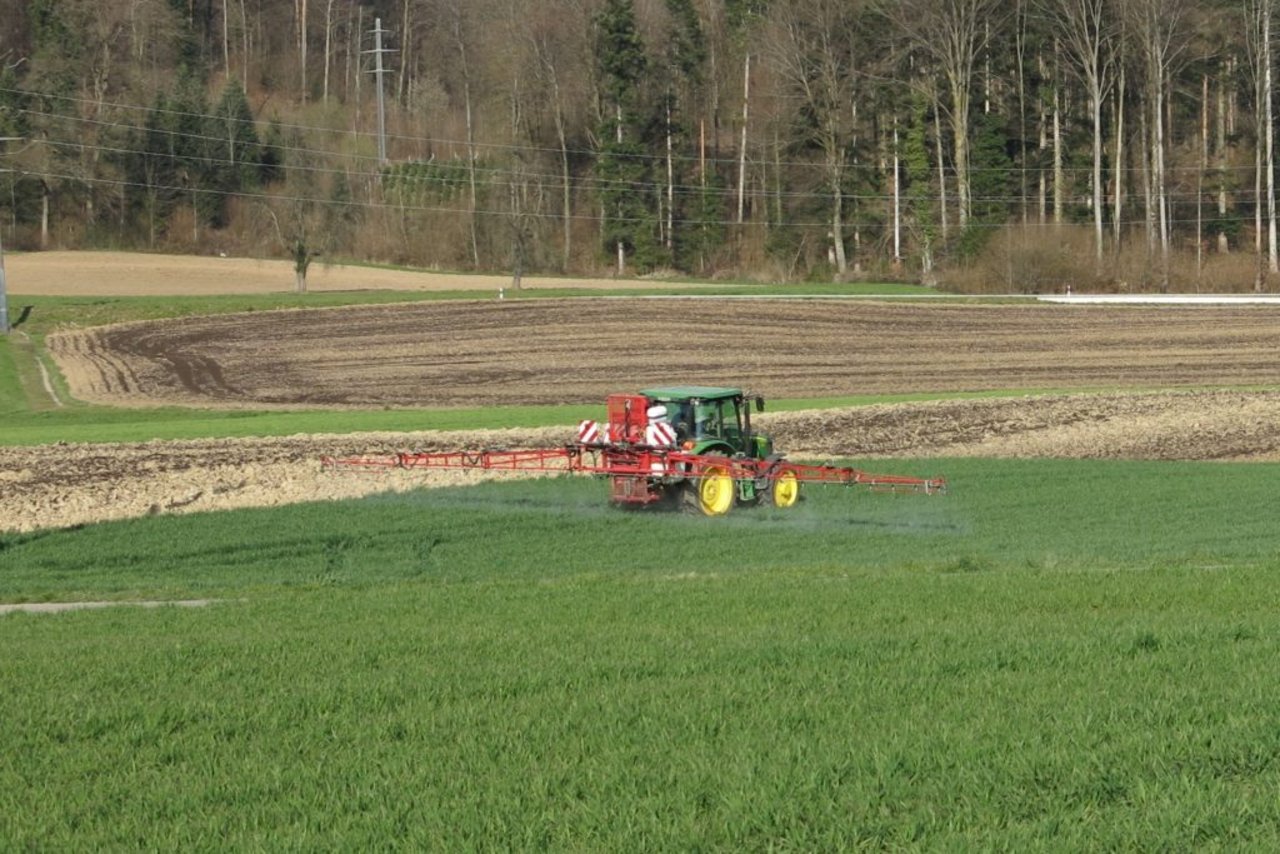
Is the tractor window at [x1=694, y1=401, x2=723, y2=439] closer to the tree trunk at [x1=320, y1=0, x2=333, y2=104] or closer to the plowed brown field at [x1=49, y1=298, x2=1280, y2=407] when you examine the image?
the plowed brown field at [x1=49, y1=298, x2=1280, y2=407]

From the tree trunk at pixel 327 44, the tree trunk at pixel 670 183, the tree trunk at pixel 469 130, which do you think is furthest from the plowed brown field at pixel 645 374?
the tree trunk at pixel 327 44

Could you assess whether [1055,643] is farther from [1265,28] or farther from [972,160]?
[972,160]

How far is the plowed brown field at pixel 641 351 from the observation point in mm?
48781

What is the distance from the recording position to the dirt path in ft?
88.2

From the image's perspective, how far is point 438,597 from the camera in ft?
54.5

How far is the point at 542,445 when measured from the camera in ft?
108

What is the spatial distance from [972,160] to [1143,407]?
2231 inches

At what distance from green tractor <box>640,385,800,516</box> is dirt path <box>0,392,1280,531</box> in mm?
4929

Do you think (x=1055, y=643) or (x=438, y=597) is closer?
(x=1055, y=643)

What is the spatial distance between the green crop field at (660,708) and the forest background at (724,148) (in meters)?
66.9

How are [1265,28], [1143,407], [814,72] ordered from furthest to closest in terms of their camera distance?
1. [814,72]
2. [1265,28]
3. [1143,407]

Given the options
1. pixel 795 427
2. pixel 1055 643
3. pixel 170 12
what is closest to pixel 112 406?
pixel 795 427

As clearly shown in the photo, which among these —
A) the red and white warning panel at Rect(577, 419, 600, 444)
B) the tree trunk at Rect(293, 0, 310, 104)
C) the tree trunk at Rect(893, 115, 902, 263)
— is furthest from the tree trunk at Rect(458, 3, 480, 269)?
the red and white warning panel at Rect(577, 419, 600, 444)

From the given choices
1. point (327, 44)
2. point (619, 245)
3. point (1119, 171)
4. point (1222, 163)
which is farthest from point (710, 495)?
point (327, 44)
